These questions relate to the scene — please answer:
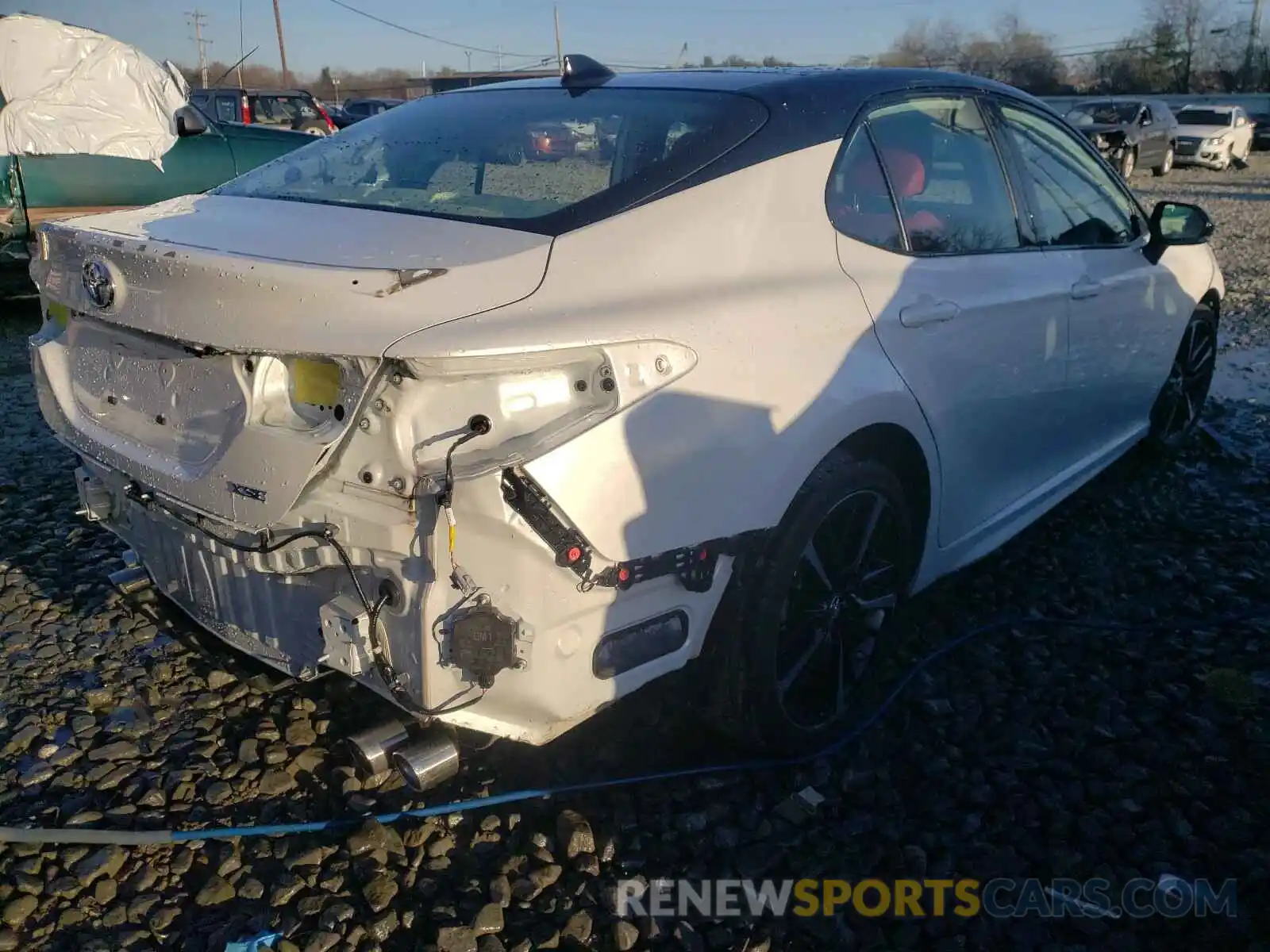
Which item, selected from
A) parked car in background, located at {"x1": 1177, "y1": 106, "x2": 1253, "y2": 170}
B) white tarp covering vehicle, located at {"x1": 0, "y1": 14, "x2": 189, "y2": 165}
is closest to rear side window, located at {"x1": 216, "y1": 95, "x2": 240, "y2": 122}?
white tarp covering vehicle, located at {"x1": 0, "y1": 14, "x2": 189, "y2": 165}

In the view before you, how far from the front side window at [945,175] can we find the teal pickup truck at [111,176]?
15.6ft

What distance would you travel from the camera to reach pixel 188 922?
6.98 ft

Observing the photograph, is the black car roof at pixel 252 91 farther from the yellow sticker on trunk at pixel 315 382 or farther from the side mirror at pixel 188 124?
the yellow sticker on trunk at pixel 315 382

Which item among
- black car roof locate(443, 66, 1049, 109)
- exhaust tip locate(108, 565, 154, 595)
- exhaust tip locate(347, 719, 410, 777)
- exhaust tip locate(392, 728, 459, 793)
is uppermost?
black car roof locate(443, 66, 1049, 109)

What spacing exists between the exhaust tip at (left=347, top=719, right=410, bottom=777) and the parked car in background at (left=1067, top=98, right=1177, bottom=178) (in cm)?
1899

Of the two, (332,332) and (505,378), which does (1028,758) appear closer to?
(505,378)

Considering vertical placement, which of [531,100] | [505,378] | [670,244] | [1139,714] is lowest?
[1139,714]

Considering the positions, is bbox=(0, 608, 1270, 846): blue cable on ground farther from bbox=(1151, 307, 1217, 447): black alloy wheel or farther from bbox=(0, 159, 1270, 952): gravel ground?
bbox=(1151, 307, 1217, 447): black alloy wheel

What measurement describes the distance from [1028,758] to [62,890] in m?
2.34

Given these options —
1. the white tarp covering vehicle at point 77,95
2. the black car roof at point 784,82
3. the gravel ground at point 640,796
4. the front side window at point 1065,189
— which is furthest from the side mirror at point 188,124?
the front side window at point 1065,189

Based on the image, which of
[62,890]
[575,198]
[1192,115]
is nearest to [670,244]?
[575,198]

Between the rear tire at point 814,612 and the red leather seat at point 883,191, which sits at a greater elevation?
the red leather seat at point 883,191

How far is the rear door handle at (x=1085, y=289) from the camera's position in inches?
133

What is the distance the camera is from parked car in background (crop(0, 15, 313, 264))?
7.19m
